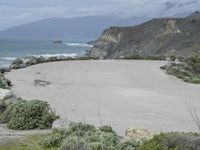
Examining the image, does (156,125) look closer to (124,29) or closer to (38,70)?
(38,70)

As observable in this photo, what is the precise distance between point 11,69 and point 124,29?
6922 cm

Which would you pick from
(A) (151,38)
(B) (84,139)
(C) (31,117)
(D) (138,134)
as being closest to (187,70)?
(C) (31,117)

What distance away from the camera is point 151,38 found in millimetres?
92500

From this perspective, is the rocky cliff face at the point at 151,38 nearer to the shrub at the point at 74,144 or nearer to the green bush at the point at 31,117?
the green bush at the point at 31,117

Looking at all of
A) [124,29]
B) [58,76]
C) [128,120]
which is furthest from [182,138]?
[124,29]

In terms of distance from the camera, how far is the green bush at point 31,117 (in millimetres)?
12969

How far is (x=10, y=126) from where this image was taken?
13.1 metres

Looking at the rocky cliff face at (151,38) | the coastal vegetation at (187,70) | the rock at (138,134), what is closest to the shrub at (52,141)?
the rock at (138,134)

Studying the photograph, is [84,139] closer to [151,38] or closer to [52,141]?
[52,141]

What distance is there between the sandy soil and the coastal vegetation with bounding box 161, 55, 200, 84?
0.57 metres

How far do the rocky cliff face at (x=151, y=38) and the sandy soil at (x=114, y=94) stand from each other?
51304mm

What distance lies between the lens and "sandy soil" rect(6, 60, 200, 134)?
1505cm

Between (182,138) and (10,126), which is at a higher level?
(182,138)

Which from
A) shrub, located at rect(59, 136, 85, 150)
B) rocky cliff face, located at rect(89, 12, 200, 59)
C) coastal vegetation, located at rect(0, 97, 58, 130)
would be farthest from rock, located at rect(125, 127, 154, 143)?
rocky cliff face, located at rect(89, 12, 200, 59)
